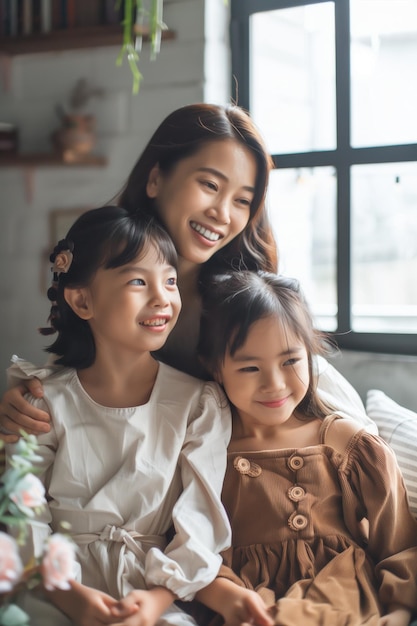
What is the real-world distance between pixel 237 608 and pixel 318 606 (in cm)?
13

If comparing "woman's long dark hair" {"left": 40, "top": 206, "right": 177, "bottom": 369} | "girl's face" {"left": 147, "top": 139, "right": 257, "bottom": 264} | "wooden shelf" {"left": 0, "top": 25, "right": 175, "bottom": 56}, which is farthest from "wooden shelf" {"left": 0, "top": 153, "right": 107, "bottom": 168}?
"woman's long dark hair" {"left": 40, "top": 206, "right": 177, "bottom": 369}

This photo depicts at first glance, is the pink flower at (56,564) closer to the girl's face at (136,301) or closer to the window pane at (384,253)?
the girl's face at (136,301)

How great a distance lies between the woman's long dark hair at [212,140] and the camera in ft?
5.51

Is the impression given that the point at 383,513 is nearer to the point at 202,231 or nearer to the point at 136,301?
the point at 136,301

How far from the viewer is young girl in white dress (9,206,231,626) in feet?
4.37

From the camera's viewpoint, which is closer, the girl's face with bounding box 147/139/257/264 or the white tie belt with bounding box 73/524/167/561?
the white tie belt with bounding box 73/524/167/561

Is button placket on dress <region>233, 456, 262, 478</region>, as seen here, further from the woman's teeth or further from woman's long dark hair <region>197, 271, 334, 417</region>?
the woman's teeth

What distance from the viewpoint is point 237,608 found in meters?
1.29

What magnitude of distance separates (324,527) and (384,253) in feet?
5.02

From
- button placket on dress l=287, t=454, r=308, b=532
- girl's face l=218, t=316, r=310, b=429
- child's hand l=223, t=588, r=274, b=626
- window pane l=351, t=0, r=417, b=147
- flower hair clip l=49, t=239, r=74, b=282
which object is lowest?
child's hand l=223, t=588, r=274, b=626

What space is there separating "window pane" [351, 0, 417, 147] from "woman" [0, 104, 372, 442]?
74cm

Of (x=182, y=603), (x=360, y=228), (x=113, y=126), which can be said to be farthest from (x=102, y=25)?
(x=182, y=603)

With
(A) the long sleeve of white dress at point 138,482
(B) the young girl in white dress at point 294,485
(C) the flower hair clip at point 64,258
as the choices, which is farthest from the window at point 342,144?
(C) the flower hair clip at point 64,258

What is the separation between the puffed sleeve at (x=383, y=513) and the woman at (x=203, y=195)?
0.18 m
